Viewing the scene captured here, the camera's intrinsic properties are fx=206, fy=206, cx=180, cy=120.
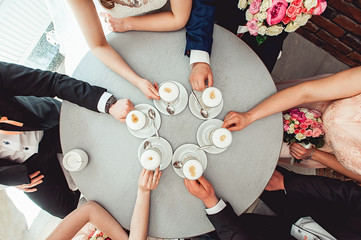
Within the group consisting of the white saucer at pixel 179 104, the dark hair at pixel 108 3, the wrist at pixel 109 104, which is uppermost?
the dark hair at pixel 108 3

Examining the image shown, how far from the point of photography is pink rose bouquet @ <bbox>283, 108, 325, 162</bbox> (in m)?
1.20

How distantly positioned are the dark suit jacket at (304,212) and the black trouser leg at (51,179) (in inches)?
45.9

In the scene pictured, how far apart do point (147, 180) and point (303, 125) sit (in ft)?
3.08

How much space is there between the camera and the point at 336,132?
1.13m

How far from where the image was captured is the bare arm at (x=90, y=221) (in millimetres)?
1055

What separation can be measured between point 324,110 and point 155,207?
3.78 feet

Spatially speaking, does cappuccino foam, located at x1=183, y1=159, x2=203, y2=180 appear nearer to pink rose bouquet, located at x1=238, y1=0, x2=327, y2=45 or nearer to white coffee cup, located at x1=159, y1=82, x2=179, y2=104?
white coffee cup, located at x1=159, y1=82, x2=179, y2=104

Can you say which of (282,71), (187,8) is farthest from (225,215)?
(282,71)

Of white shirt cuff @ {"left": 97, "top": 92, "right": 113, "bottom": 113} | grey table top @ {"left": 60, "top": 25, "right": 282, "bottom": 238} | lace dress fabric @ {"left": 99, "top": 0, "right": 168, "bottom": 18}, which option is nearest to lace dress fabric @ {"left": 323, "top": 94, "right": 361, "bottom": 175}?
grey table top @ {"left": 60, "top": 25, "right": 282, "bottom": 238}

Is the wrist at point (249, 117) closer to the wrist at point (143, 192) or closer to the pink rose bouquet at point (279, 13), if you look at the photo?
the pink rose bouquet at point (279, 13)

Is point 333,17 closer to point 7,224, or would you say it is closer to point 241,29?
point 241,29

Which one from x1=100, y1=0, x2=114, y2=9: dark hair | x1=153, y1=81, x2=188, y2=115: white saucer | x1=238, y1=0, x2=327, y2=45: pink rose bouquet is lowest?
x1=153, y1=81, x2=188, y2=115: white saucer

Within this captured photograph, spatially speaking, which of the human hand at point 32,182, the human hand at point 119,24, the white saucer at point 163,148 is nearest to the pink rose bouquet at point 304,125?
the white saucer at point 163,148

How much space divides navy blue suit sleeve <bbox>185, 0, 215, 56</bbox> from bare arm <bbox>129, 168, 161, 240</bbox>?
66 centimetres
